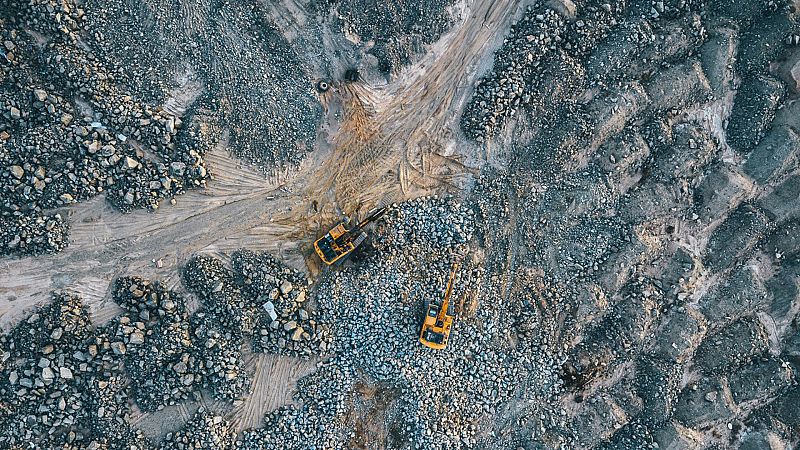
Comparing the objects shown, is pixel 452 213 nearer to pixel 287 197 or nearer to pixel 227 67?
pixel 287 197

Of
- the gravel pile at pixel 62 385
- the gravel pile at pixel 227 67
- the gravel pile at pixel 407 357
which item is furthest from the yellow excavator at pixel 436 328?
the gravel pile at pixel 62 385

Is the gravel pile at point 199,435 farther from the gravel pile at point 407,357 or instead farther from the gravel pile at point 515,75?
the gravel pile at point 515,75

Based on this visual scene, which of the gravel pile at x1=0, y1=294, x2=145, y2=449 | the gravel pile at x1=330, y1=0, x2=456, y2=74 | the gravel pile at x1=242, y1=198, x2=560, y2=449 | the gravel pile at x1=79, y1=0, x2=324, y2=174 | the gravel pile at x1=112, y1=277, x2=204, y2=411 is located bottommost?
the gravel pile at x1=0, y1=294, x2=145, y2=449

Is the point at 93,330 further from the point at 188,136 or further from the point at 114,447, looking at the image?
the point at 188,136

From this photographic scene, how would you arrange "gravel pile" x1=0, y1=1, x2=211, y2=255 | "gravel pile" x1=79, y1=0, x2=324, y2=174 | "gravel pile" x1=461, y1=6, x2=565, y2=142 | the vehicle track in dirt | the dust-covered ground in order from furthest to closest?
"gravel pile" x1=461, y1=6, x2=565, y2=142 < "gravel pile" x1=79, y1=0, x2=324, y2=174 < the dust-covered ground < the vehicle track in dirt < "gravel pile" x1=0, y1=1, x2=211, y2=255

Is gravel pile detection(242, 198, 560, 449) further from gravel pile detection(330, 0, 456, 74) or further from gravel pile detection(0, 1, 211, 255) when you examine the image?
gravel pile detection(0, 1, 211, 255)

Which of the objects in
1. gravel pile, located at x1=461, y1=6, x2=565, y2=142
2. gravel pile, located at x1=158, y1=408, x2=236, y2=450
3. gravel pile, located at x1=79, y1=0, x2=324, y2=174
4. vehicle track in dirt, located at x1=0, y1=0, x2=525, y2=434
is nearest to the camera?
gravel pile, located at x1=158, y1=408, x2=236, y2=450

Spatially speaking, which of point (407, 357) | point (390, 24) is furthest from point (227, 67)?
point (407, 357)

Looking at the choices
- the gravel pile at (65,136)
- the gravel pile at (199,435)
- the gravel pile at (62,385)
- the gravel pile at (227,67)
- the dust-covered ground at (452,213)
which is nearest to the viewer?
the gravel pile at (62,385)

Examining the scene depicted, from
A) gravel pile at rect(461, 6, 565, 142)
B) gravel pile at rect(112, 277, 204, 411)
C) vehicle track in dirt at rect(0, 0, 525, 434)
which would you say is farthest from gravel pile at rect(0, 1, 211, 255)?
gravel pile at rect(461, 6, 565, 142)
